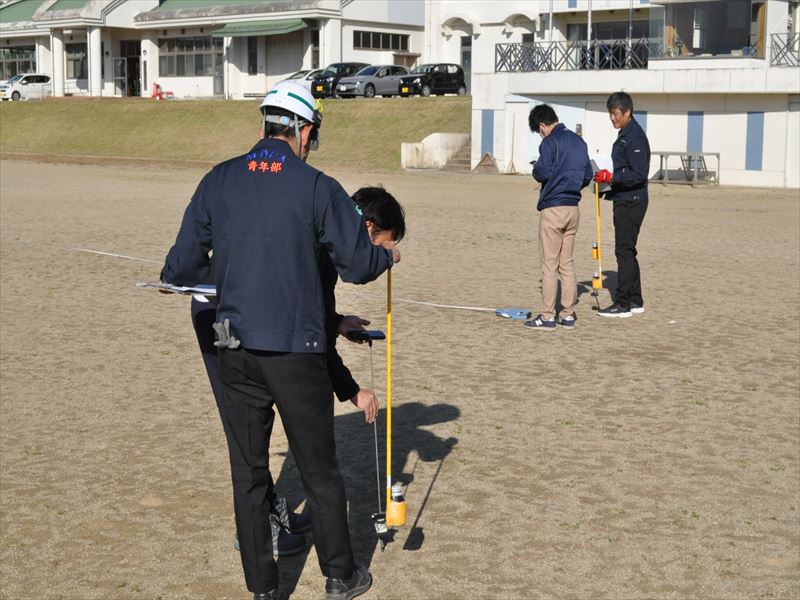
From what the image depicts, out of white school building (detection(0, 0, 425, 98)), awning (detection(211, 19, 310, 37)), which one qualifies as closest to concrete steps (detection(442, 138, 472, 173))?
white school building (detection(0, 0, 425, 98))

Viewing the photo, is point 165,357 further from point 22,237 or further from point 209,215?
point 22,237

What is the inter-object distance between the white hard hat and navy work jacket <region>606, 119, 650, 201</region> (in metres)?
7.07

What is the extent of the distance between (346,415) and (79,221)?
43.3ft

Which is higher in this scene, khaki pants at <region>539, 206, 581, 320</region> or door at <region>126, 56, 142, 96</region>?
door at <region>126, 56, 142, 96</region>

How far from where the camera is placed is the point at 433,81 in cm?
4825

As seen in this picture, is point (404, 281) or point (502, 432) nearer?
point (502, 432)

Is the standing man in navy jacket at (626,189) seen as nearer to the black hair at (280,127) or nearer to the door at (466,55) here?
the black hair at (280,127)

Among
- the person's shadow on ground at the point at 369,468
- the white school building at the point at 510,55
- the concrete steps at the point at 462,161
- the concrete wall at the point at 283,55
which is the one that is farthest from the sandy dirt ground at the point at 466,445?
the concrete wall at the point at 283,55

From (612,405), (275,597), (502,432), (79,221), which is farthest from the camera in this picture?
(79,221)

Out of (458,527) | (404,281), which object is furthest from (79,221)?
(458,527)

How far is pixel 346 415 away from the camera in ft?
26.4

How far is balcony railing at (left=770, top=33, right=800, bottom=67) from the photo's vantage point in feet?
104

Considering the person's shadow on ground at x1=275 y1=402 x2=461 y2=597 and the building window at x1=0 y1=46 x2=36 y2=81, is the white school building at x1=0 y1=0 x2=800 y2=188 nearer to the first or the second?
the building window at x1=0 y1=46 x2=36 y2=81

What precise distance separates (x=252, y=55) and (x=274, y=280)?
2257 inches
